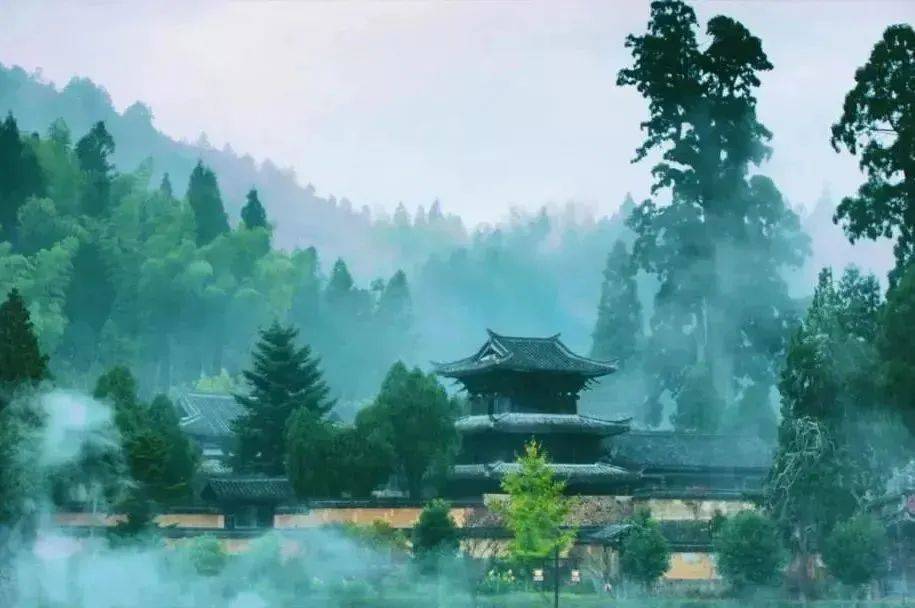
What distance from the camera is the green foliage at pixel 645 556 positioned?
56219 millimetres

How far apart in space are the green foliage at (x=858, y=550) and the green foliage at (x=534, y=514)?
30.9ft

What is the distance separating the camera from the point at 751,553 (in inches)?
2112

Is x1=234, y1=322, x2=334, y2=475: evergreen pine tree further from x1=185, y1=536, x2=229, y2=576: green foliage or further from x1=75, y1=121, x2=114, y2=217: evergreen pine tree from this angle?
x1=75, y1=121, x2=114, y2=217: evergreen pine tree

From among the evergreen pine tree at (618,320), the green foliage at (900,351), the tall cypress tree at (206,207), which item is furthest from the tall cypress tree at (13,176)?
the green foliage at (900,351)

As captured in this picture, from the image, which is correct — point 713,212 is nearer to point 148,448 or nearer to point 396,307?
point 148,448

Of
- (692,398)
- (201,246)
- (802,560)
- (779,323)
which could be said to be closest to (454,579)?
(802,560)

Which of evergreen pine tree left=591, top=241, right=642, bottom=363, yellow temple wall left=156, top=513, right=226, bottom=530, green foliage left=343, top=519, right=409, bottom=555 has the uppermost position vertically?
evergreen pine tree left=591, top=241, right=642, bottom=363

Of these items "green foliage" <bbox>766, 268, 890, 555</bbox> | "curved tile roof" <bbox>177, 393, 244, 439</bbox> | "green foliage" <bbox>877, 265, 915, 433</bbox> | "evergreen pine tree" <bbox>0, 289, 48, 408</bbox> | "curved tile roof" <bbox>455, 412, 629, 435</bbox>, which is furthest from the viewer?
"curved tile roof" <bbox>177, 393, 244, 439</bbox>

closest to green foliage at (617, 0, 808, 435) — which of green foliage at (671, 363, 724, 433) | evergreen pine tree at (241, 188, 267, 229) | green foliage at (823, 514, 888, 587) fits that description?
green foliage at (671, 363, 724, 433)

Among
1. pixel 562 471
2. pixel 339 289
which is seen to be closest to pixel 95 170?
pixel 339 289

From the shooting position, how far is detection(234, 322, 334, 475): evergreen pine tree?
73.6 metres

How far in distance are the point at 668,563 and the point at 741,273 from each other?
39.7m

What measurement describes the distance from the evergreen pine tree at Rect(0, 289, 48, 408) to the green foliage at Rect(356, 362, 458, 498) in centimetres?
1601

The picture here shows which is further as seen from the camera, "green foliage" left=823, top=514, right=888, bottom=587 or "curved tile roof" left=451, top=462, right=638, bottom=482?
"curved tile roof" left=451, top=462, right=638, bottom=482
